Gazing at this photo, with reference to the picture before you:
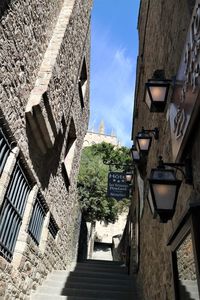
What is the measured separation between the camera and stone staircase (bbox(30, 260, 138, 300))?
5930mm

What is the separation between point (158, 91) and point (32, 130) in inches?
89.7

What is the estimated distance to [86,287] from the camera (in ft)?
21.3

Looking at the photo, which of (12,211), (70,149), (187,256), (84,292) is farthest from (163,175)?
(70,149)

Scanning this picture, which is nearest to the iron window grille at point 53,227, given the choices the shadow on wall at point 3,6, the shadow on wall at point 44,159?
the shadow on wall at point 44,159

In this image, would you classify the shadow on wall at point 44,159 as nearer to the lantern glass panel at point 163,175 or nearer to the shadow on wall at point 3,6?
the shadow on wall at point 3,6

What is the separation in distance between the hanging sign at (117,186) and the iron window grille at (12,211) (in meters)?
5.59

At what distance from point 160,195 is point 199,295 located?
3.14ft

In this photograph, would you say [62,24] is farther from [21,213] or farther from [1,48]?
[21,213]

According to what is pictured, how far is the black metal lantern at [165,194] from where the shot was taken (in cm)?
294

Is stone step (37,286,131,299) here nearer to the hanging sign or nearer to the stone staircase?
the stone staircase

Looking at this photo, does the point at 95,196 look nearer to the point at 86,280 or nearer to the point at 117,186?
the point at 117,186

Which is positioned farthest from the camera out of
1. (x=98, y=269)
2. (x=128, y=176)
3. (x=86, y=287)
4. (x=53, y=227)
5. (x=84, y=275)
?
(x=128, y=176)

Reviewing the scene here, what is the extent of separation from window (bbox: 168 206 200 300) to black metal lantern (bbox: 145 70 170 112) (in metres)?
1.77

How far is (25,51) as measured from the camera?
4836 mm
